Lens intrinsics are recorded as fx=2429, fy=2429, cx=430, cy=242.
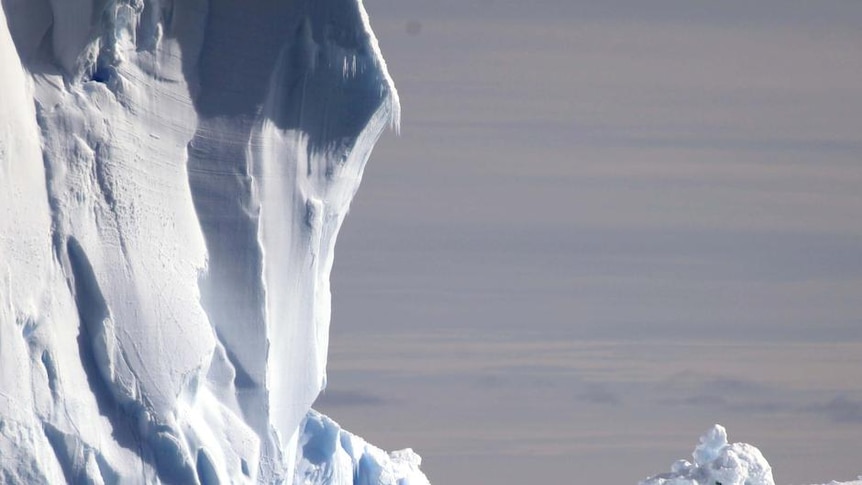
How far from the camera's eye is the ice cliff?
21.0 metres

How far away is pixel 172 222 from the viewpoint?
2269cm

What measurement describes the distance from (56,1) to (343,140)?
3711 millimetres

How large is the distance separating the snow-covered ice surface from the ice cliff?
183 inches

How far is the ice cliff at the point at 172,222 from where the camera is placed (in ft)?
68.9

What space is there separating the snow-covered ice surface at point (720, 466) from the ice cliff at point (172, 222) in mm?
4645

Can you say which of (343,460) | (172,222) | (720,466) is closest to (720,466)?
(720,466)

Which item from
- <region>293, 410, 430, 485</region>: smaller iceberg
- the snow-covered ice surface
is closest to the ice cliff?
<region>293, 410, 430, 485</region>: smaller iceberg

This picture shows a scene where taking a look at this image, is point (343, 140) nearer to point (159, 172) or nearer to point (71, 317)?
point (159, 172)

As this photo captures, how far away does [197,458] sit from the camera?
73.8 ft

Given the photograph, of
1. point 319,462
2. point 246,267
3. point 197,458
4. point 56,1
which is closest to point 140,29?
point 56,1

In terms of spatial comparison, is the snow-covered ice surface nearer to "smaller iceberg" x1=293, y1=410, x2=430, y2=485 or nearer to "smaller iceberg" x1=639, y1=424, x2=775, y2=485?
"smaller iceberg" x1=639, y1=424, x2=775, y2=485

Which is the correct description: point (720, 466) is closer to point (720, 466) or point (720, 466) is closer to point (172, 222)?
point (720, 466)

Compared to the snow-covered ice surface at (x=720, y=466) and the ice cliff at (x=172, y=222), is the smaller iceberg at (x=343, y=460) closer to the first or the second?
the ice cliff at (x=172, y=222)

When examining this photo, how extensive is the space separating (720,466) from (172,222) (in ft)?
24.2
